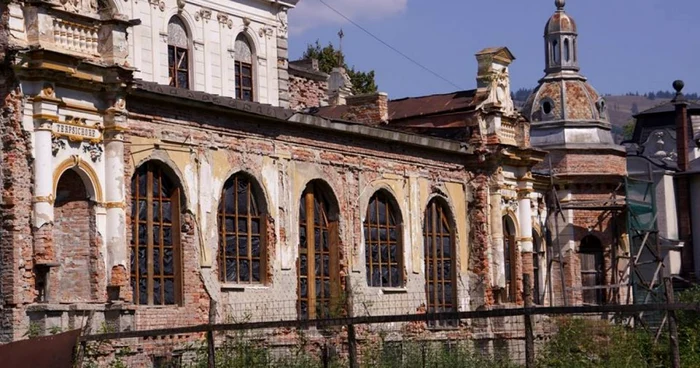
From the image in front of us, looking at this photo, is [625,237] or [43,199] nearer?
[43,199]

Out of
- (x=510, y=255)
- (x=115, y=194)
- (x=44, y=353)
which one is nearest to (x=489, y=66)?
(x=510, y=255)

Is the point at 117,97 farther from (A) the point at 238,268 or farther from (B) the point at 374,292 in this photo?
(B) the point at 374,292

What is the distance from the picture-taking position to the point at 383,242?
3300 centimetres

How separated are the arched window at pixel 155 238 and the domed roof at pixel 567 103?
20.5m

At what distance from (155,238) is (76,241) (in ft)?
7.68

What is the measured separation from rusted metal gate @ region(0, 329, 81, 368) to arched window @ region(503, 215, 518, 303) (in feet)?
→ 65.4

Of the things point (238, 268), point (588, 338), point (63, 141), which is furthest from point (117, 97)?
point (588, 338)

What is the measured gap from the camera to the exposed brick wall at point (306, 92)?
3978 centimetres

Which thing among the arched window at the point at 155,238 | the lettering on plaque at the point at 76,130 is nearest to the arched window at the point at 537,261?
the arched window at the point at 155,238

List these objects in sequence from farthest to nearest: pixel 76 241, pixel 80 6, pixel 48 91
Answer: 1. pixel 80 6
2. pixel 76 241
3. pixel 48 91

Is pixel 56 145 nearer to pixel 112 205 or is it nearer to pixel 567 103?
pixel 112 205

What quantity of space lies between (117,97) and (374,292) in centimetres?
939

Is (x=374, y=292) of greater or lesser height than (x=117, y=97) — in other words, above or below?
below

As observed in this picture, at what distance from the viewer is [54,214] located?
2417 cm
